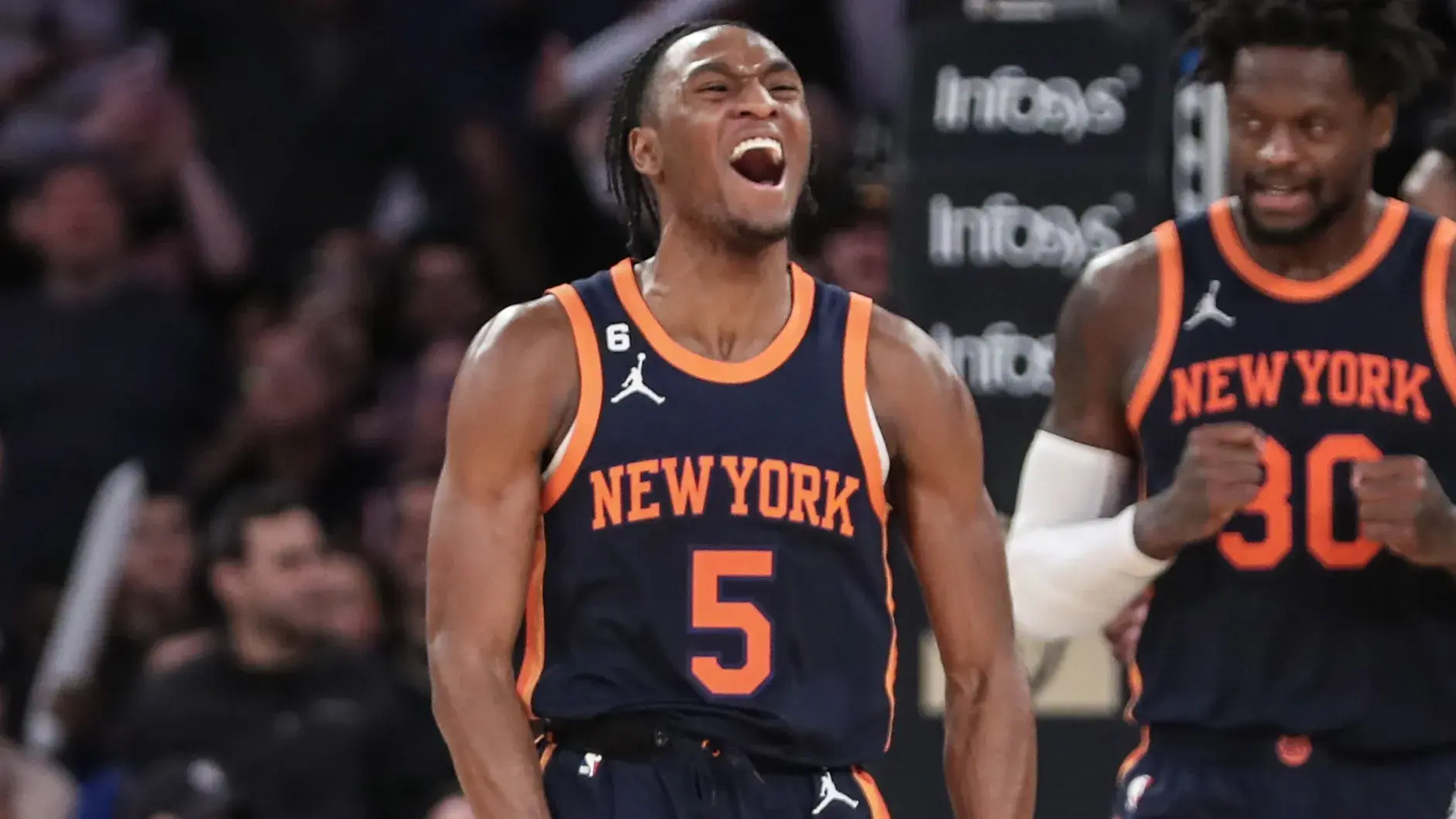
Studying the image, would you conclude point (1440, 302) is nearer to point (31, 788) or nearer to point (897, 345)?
point (897, 345)

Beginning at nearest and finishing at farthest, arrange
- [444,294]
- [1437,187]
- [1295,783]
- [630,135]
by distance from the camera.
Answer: [630,135], [1295,783], [1437,187], [444,294]

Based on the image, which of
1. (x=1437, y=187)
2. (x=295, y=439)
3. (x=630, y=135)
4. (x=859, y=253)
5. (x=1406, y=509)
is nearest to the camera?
(x=1406, y=509)

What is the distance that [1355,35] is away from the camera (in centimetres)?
413

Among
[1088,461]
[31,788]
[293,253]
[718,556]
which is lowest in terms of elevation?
[31,788]

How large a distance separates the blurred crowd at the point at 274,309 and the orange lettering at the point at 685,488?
10.1 feet

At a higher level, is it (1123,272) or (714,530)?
(1123,272)

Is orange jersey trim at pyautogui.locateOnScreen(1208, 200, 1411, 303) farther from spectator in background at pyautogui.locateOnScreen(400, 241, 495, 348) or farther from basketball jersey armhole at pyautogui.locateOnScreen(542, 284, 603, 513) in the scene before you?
spectator in background at pyautogui.locateOnScreen(400, 241, 495, 348)

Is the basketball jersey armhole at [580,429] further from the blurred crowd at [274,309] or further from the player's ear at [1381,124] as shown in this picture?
the blurred crowd at [274,309]

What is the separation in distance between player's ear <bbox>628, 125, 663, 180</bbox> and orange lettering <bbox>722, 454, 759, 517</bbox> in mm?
481

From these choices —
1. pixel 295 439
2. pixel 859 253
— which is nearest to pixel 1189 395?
pixel 859 253

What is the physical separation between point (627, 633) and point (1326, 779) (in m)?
1.15

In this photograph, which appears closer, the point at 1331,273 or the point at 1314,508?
the point at 1314,508

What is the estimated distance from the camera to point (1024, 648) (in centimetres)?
557

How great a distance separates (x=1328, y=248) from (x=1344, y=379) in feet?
0.73
